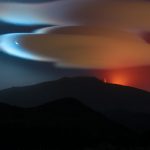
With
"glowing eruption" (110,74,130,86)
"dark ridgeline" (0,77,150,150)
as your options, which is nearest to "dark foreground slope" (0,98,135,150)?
"dark ridgeline" (0,77,150,150)

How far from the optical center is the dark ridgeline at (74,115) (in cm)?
314

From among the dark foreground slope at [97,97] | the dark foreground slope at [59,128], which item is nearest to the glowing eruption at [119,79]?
the dark foreground slope at [97,97]

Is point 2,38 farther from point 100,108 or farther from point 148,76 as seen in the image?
point 148,76

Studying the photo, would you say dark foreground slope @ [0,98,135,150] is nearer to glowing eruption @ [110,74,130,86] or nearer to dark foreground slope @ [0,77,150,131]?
dark foreground slope @ [0,77,150,131]

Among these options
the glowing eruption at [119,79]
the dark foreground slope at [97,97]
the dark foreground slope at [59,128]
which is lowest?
the dark foreground slope at [59,128]

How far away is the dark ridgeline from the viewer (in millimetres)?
3143

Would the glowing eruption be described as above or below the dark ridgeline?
above

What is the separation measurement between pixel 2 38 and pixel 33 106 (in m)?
0.48

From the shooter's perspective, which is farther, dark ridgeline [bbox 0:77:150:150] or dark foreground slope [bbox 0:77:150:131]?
dark foreground slope [bbox 0:77:150:131]

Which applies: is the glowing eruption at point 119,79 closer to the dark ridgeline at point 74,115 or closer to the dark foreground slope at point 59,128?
the dark ridgeline at point 74,115

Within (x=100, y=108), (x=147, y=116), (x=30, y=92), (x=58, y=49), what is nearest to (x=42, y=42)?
(x=58, y=49)

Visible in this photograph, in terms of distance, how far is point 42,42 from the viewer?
3348 mm

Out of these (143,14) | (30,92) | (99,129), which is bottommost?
(99,129)

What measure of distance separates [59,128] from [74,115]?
0.60 ft
